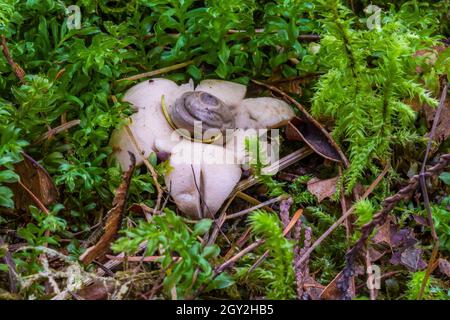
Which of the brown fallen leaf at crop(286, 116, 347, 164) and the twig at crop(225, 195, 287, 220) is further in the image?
the brown fallen leaf at crop(286, 116, 347, 164)

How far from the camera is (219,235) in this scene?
1.96m

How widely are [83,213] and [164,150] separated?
36 cm

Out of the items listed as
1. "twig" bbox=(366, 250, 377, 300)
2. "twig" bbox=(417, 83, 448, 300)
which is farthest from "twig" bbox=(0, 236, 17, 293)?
"twig" bbox=(417, 83, 448, 300)

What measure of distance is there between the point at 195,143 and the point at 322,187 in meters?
0.48

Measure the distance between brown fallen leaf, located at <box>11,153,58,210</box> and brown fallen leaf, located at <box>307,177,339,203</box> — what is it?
2.94ft

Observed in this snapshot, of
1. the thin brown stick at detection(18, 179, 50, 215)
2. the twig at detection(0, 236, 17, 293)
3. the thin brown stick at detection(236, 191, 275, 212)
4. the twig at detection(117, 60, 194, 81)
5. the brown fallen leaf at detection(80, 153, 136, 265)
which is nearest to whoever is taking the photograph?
the twig at detection(0, 236, 17, 293)

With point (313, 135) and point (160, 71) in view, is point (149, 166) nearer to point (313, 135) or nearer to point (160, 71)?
point (160, 71)

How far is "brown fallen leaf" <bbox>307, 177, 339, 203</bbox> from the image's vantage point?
6.71ft

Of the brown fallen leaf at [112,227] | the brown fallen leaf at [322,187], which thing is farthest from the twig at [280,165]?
the brown fallen leaf at [112,227]

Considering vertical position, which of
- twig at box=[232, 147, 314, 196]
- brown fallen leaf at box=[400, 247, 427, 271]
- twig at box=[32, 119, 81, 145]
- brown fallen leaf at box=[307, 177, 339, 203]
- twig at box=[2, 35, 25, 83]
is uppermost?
twig at box=[2, 35, 25, 83]

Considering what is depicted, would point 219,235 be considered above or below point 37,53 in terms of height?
below

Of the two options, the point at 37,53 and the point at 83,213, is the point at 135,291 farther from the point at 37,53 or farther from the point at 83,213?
the point at 37,53

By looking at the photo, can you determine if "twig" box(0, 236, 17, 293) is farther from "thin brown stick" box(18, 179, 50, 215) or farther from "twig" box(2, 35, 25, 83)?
"twig" box(2, 35, 25, 83)
